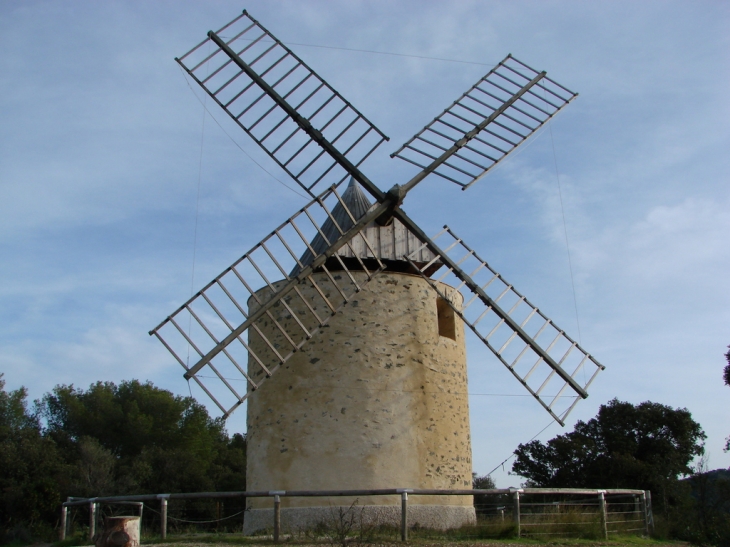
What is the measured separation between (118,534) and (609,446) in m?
19.7

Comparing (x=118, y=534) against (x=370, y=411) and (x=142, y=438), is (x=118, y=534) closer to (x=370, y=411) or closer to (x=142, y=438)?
(x=370, y=411)

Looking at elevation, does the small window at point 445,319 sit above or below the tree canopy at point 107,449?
above

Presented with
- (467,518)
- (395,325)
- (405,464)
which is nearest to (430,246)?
(395,325)

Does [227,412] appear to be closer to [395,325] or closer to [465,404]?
[395,325]

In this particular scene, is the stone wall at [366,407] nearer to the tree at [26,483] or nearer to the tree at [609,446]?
the tree at [26,483]

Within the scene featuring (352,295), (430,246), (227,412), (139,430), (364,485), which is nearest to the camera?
(227,412)

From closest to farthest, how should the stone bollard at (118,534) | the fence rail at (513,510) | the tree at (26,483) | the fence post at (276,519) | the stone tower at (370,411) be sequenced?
the stone bollard at (118,534) → the fence post at (276,519) → the fence rail at (513,510) → the stone tower at (370,411) → the tree at (26,483)

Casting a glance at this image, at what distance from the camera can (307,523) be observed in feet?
27.4

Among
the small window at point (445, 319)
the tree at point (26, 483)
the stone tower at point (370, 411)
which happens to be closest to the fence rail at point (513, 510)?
the stone tower at point (370, 411)

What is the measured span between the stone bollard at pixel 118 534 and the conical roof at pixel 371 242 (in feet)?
15.3

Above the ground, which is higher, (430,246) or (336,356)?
(430,246)

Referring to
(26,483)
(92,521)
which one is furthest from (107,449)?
(92,521)

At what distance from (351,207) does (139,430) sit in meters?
14.5

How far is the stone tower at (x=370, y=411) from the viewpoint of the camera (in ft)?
28.5
